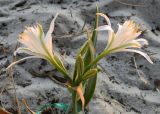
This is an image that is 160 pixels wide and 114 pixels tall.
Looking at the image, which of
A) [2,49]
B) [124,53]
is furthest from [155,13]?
[2,49]

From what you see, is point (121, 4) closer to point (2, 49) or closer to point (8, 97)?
point (2, 49)

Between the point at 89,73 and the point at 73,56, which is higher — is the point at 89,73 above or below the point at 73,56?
above

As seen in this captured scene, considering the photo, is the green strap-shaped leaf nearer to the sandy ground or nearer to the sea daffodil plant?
the sea daffodil plant

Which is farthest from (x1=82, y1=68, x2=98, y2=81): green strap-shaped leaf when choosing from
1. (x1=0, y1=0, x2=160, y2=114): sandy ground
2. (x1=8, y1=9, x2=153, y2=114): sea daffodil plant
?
(x1=0, y1=0, x2=160, y2=114): sandy ground

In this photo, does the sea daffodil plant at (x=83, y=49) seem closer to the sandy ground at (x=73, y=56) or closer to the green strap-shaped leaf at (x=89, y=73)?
the green strap-shaped leaf at (x=89, y=73)

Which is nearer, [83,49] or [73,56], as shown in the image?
[83,49]

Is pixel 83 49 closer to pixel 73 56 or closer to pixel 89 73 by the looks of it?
pixel 89 73

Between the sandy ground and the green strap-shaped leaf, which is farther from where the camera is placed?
the sandy ground

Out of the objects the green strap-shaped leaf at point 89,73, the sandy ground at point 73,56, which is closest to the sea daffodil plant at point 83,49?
the green strap-shaped leaf at point 89,73

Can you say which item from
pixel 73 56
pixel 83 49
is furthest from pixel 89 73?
pixel 73 56
